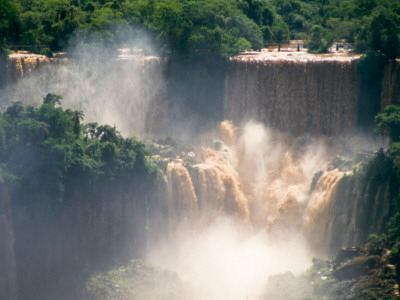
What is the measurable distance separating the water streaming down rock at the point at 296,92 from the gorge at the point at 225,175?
0.20 ft

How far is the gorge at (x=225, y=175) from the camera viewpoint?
129ft

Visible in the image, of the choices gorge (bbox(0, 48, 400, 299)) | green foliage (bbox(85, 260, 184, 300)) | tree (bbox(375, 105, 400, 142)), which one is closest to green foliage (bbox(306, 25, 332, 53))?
gorge (bbox(0, 48, 400, 299))

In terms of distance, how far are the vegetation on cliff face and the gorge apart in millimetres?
108

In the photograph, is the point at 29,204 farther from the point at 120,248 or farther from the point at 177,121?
the point at 177,121

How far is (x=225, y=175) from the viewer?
144 feet

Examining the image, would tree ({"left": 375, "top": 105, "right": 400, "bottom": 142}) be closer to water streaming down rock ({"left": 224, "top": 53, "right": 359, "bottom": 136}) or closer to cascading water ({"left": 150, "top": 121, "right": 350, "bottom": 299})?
cascading water ({"left": 150, "top": 121, "right": 350, "bottom": 299})

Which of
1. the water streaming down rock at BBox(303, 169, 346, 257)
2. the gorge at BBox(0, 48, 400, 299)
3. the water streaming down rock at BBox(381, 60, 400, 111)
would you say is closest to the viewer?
the gorge at BBox(0, 48, 400, 299)

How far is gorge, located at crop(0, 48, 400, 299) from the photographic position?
129 feet

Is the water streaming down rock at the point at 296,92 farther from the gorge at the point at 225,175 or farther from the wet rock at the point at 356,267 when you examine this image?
the wet rock at the point at 356,267

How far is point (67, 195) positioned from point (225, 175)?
9.17 m

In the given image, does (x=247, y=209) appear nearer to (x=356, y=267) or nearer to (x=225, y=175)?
(x=225, y=175)

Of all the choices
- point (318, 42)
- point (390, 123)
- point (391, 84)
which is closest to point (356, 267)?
point (390, 123)

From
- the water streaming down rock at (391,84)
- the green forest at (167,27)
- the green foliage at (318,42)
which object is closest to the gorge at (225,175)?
the water streaming down rock at (391,84)

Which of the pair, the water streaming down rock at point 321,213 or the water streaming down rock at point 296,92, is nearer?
the water streaming down rock at point 321,213
